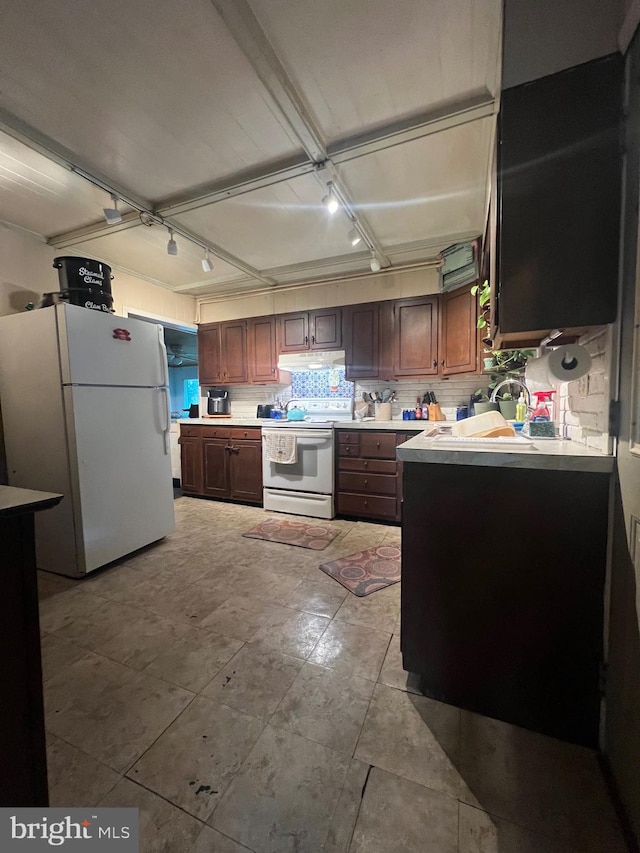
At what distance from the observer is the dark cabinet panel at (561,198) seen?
957mm

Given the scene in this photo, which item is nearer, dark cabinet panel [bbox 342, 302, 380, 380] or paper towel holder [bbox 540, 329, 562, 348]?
paper towel holder [bbox 540, 329, 562, 348]

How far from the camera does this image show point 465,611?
1.18m

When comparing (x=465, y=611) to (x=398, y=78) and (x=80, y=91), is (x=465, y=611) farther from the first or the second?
(x=80, y=91)

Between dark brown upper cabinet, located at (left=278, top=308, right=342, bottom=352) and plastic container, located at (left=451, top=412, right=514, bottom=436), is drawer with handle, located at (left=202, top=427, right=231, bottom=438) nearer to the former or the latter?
dark brown upper cabinet, located at (left=278, top=308, right=342, bottom=352)

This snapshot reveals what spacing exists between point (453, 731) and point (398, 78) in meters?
2.64

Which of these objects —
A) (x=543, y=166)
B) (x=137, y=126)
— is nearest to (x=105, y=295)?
(x=137, y=126)

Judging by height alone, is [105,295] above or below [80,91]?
below

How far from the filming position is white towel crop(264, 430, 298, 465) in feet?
10.9

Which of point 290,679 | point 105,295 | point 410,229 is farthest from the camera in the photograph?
point 410,229

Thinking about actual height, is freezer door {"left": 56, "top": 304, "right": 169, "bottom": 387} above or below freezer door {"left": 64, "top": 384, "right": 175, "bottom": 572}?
above

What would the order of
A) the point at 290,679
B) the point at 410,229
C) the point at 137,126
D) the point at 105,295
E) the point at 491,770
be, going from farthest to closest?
the point at 410,229 → the point at 105,295 → the point at 137,126 → the point at 290,679 → the point at 491,770

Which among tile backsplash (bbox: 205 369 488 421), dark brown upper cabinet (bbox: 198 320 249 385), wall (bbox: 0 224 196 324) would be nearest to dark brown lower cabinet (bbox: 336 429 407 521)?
tile backsplash (bbox: 205 369 488 421)

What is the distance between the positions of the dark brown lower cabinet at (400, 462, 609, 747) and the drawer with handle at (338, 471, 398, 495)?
6.10ft

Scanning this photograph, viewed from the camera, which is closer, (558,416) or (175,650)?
(175,650)
